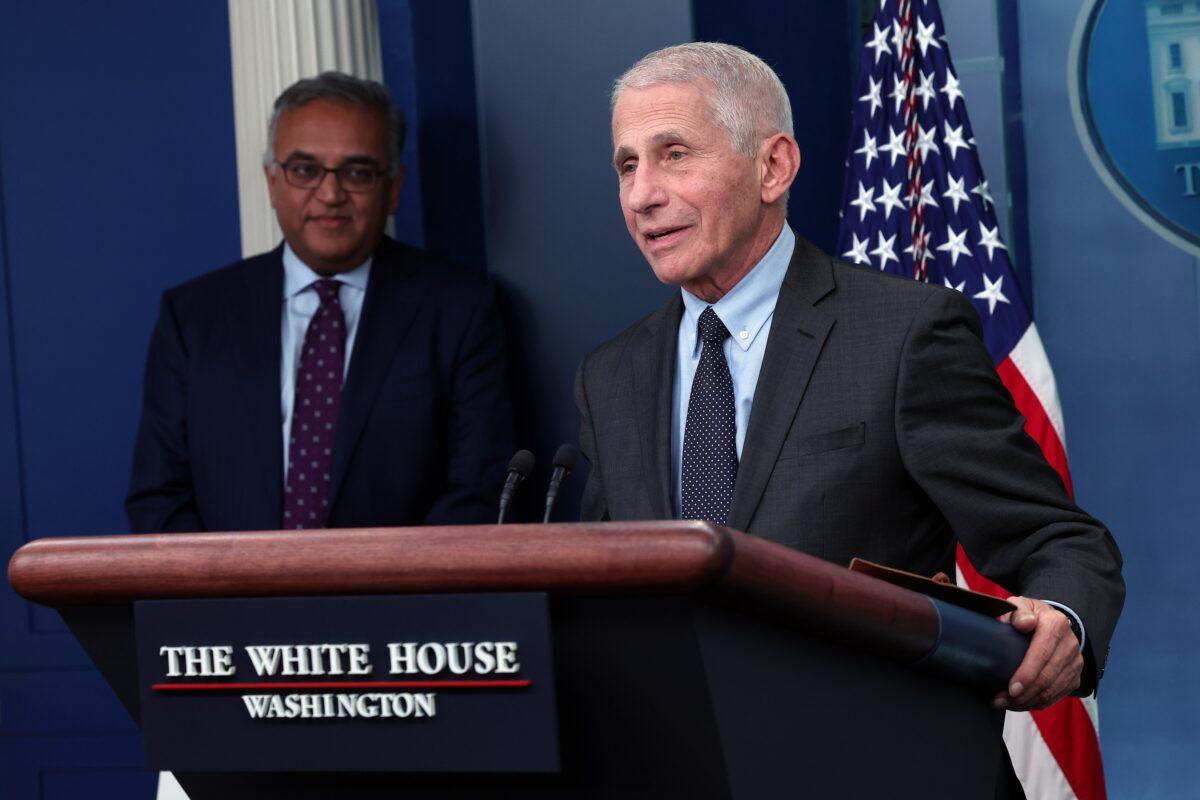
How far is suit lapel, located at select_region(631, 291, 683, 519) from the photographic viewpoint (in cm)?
193

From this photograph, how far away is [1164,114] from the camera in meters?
3.65

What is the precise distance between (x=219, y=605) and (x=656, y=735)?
352mm

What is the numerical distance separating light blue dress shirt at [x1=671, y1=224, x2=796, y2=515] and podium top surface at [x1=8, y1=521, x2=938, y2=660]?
0.70 metres

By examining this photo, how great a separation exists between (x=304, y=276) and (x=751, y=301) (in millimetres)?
1670

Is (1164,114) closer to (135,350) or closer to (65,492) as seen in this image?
(135,350)

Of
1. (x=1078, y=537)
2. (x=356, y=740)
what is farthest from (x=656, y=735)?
(x=1078, y=537)

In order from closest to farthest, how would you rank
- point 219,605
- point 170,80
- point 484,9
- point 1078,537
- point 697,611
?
point 697,611, point 219,605, point 1078,537, point 484,9, point 170,80

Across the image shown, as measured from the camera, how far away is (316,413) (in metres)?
3.27

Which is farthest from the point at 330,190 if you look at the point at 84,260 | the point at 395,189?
the point at 84,260

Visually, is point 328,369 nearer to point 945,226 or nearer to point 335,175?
point 335,175

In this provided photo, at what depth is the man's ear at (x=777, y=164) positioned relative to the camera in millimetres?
2012

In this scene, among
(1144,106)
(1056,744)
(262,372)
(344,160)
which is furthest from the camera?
(1144,106)

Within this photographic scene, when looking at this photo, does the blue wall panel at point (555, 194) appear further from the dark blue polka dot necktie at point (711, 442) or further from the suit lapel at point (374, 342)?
the dark blue polka dot necktie at point (711, 442)

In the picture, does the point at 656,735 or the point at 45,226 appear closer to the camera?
the point at 656,735
